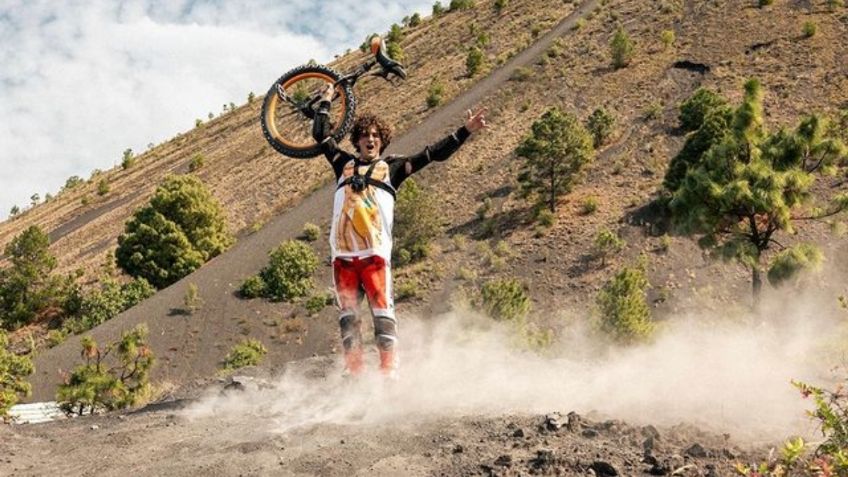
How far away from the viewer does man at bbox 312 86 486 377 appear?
8.62 meters

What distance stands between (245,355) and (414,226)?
13.0m

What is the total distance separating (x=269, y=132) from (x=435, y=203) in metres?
32.8

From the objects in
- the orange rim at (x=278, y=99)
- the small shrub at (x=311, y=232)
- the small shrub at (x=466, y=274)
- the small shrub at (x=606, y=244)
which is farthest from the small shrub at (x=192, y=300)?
the orange rim at (x=278, y=99)

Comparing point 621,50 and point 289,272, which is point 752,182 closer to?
point 289,272

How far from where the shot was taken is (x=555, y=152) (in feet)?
126

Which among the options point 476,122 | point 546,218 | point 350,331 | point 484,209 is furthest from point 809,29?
point 350,331

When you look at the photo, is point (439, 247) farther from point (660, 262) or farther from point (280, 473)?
point (280, 473)

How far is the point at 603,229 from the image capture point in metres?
36.8

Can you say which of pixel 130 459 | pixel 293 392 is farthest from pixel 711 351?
pixel 130 459

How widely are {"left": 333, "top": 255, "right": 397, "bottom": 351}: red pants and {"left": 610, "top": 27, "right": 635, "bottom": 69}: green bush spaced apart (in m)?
50.3

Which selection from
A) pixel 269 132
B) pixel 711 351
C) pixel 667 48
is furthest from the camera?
pixel 667 48

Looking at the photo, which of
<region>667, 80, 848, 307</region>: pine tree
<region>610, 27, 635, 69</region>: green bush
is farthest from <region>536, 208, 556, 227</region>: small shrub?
<region>610, 27, 635, 69</region>: green bush

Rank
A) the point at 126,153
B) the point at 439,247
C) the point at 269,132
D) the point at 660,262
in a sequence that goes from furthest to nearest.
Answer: the point at 126,153 < the point at 439,247 < the point at 660,262 < the point at 269,132

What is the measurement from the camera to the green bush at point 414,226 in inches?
1582
